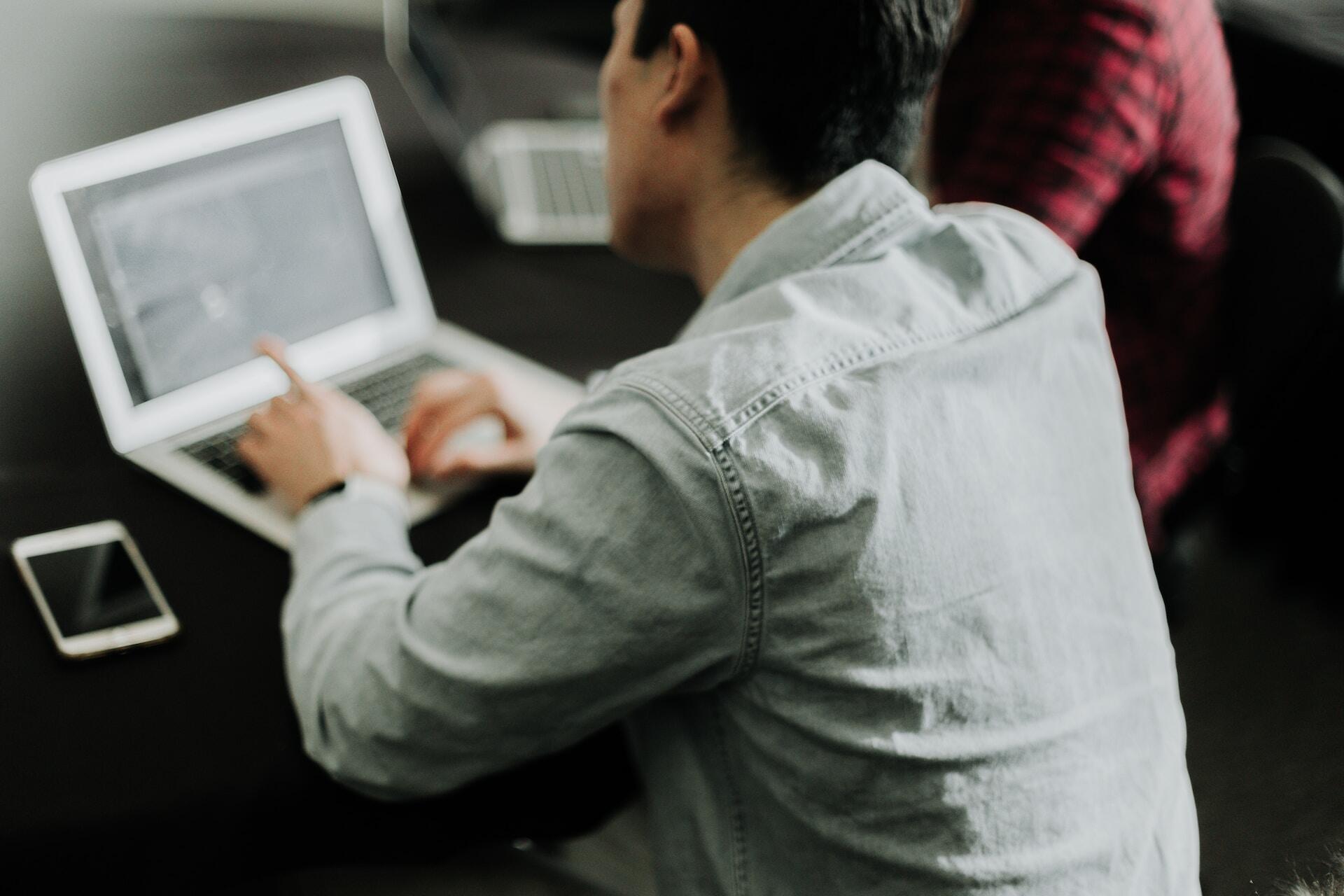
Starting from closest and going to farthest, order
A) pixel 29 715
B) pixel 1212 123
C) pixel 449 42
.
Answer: pixel 29 715 < pixel 1212 123 < pixel 449 42

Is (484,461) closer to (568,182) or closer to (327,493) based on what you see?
(327,493)

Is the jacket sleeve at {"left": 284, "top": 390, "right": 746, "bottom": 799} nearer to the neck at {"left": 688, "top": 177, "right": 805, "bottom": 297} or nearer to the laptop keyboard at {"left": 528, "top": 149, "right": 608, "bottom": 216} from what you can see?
the neck at {"left": 688, "top": 177, "right": 805, "bottom": 297}

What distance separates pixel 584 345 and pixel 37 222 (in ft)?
2.04

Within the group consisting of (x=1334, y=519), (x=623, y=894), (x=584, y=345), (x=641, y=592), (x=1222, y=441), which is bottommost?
(x=1334, y=519)

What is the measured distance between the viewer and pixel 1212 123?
1243mm

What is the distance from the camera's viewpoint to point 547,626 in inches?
26.7

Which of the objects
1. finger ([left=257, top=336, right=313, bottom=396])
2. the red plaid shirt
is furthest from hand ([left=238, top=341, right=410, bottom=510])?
the red plaid shirt

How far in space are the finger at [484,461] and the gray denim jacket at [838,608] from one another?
23cm

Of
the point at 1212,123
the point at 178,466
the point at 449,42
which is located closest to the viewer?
the point at 178,466

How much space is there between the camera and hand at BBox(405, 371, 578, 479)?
3.36ft

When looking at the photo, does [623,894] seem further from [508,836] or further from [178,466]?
[178,466]

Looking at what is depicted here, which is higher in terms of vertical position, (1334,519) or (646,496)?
(646,496)

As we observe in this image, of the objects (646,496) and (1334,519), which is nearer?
(646,496)

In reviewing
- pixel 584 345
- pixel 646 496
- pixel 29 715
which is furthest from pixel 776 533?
pixel 584 345
